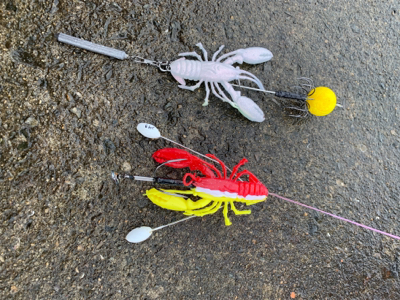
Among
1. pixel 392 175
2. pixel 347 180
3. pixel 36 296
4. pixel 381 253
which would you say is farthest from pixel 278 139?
pixel 36 296

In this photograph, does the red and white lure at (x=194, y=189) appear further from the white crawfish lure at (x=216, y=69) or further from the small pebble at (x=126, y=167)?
the white crawfish lure at (x=216, y=69)

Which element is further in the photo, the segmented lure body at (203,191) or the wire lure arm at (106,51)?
the wire lure arm at (106,51)

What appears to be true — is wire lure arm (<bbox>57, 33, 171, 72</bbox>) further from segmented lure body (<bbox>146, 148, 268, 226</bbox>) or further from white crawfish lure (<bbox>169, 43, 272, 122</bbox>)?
segmented lure body (<bbox>146, 148, 268, 226</bbox>)

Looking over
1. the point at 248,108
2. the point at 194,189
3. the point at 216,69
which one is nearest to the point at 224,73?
the point at 216,69

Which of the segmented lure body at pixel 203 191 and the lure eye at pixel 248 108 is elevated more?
the lure eye at pixel 248 108

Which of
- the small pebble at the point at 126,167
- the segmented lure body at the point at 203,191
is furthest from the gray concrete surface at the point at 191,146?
the segmented lure body at the point at 203,191

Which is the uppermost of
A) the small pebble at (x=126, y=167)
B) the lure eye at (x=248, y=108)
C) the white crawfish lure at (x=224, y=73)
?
the white crawfish lure at (x=224, y=73)

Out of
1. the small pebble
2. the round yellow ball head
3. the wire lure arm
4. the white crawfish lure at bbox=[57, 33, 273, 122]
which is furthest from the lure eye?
the small pebble

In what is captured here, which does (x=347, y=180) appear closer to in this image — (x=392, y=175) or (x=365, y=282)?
(x=392, y=175)
